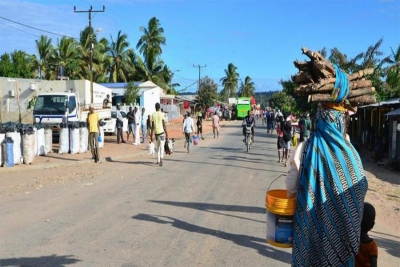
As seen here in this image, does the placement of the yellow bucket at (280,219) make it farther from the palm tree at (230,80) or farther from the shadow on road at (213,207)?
the palm tree at (230,80)

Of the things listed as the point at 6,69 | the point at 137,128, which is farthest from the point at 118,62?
the point at 137,128

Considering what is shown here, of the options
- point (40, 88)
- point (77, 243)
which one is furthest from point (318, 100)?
point (40, 88)

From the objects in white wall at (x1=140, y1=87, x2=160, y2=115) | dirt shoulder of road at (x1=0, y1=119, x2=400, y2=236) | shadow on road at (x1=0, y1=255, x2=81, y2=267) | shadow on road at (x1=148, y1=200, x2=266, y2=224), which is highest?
white wall at (x1=140, y1=87, x2=160, y2=115)

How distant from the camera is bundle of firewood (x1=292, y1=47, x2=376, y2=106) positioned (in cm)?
299

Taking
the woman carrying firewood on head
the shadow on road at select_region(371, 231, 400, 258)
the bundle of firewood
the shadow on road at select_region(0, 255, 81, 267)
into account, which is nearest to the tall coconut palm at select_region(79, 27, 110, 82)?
the shadow on road at select_region(0, 255, 81, 267)

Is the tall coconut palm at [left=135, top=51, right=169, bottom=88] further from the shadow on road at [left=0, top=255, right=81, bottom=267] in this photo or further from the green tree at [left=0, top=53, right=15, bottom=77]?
the shadow on road at [left=0, top=255, right=81, bottom=267]

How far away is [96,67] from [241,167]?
39.5m

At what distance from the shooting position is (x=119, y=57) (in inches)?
2212

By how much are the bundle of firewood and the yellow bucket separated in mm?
746

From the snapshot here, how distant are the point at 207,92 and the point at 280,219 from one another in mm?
70417

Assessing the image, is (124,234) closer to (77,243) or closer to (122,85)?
(77,243)

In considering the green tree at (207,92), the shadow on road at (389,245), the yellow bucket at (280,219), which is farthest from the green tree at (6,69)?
the yellow bucket at (280,219)

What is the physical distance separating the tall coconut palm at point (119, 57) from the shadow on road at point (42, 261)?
50863mm

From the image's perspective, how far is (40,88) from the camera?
2678 centimetres
